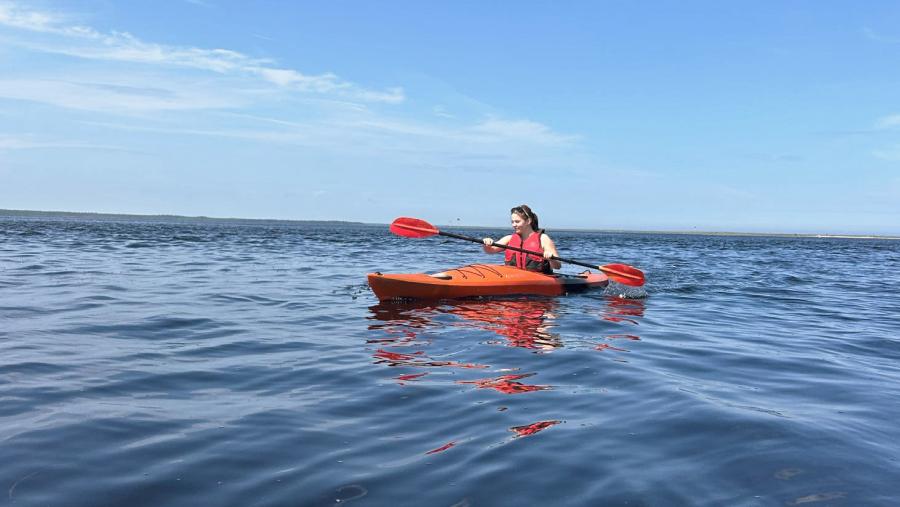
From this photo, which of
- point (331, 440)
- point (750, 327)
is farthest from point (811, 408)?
point (750, 327)

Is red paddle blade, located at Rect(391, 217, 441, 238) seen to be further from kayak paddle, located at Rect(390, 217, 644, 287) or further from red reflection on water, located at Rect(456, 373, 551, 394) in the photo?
red reflection on water, located at Rect(456, 373, 551, 394)

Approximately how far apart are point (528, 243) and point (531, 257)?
0.80 feet

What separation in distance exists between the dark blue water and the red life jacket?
240 centimetres

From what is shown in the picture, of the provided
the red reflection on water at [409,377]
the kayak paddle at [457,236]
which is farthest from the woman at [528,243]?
the red reflection on water at [409,377]

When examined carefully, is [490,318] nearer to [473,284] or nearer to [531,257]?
[473,284]

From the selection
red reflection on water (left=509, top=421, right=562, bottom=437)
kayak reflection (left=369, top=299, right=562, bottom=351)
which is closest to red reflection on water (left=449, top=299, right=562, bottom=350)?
kayak reflection (left=369, top=299, right=562, bottom=351)

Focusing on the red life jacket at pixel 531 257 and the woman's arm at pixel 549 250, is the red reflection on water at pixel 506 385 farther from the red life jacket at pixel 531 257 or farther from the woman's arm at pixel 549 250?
the red life jacket at pixel 531 257

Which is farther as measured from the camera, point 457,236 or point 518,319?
point 457,236

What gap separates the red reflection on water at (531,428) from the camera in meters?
3.47

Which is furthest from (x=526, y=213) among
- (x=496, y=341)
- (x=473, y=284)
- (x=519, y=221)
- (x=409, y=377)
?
(x=409, y=377)

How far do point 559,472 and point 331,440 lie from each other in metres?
1.17

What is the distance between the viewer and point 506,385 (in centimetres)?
459

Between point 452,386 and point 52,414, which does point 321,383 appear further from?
point 52,414

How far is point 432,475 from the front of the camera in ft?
9.30
